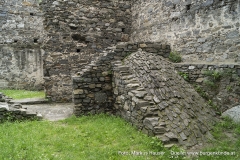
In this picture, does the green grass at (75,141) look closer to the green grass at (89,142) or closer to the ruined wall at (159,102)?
the green grass at (89,142)

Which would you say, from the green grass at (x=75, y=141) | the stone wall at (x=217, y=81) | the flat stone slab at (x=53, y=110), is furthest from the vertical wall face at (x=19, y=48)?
the stone wall at (x=217, y=81)

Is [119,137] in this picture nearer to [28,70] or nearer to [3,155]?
[3,155]

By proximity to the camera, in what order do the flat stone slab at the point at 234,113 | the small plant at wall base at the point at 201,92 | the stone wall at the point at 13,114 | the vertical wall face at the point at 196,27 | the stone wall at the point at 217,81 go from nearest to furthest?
the flat stone slab at the point at 234,113 < the stone wall at the point at 217,81 < the stone wall at the point at 13,114 < the vertical wall face at the point at 196,27 < the small plant at wall base at the point at 201,92

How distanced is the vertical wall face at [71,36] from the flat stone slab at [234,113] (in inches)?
219

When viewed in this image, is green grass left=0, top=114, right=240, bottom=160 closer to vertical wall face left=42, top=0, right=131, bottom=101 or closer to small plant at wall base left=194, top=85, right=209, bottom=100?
small plant at wall base left=194, top=85, right=209, bottom=100

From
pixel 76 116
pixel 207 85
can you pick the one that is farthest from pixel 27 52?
pixel 207 85

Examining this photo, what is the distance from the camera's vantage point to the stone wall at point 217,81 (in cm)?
479

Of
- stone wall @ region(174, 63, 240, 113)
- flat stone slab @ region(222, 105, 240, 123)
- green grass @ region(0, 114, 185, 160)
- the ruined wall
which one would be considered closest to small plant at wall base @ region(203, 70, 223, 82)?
stone wall @ region(174, 63, 240, 113)

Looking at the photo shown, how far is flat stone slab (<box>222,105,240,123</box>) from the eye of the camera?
4.53 m

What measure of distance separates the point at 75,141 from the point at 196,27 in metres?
5.00

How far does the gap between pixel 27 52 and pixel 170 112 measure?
10.6 m

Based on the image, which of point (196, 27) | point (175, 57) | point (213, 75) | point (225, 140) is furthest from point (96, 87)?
point (196, 27)

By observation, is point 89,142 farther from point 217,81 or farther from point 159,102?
point 217,81

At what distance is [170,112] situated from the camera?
4168mm
